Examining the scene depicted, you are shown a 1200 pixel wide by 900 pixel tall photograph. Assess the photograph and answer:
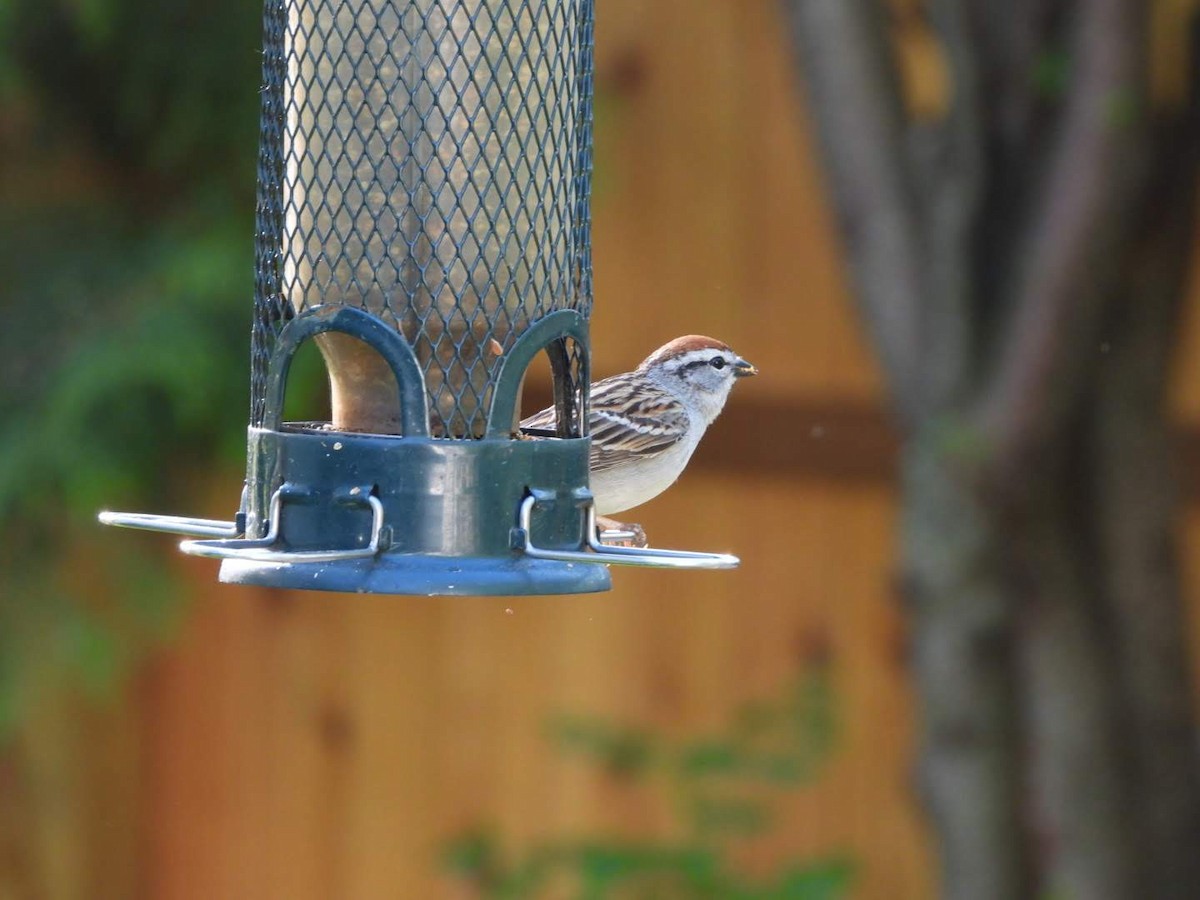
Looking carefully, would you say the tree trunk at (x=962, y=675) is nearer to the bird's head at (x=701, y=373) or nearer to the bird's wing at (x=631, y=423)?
the bird's head at (x=701, y=373)

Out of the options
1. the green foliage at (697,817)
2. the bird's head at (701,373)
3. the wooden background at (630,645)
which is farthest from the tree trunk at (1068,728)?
the bird's head at (701,373)

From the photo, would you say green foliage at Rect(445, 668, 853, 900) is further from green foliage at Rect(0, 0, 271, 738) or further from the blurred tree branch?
green foliage at Rect(0, 0, 271, 738)

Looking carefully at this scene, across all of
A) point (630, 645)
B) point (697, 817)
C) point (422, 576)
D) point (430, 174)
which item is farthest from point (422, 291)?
point (630, 645)

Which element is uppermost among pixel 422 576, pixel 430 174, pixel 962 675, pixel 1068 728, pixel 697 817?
pixel 430 174

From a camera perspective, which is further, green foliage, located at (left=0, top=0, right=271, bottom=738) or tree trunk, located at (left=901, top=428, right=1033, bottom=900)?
green foliage, located at (left=0, top=0, right=271, bottom=738)

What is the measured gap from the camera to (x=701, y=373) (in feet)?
13.1

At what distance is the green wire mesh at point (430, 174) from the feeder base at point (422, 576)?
30 centimetres

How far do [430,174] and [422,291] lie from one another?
0.18m

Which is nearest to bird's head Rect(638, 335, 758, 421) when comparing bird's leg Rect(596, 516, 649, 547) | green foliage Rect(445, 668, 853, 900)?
bird's leg Rect(596, 516, 649, 547)

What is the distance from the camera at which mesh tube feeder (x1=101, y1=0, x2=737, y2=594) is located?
2732 millimetres

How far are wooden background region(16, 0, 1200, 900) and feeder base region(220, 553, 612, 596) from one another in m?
2.91

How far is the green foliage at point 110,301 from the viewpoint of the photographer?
4.98 meters

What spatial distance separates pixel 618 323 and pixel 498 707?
1.36 meters

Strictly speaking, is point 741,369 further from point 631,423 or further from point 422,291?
point 422,291
